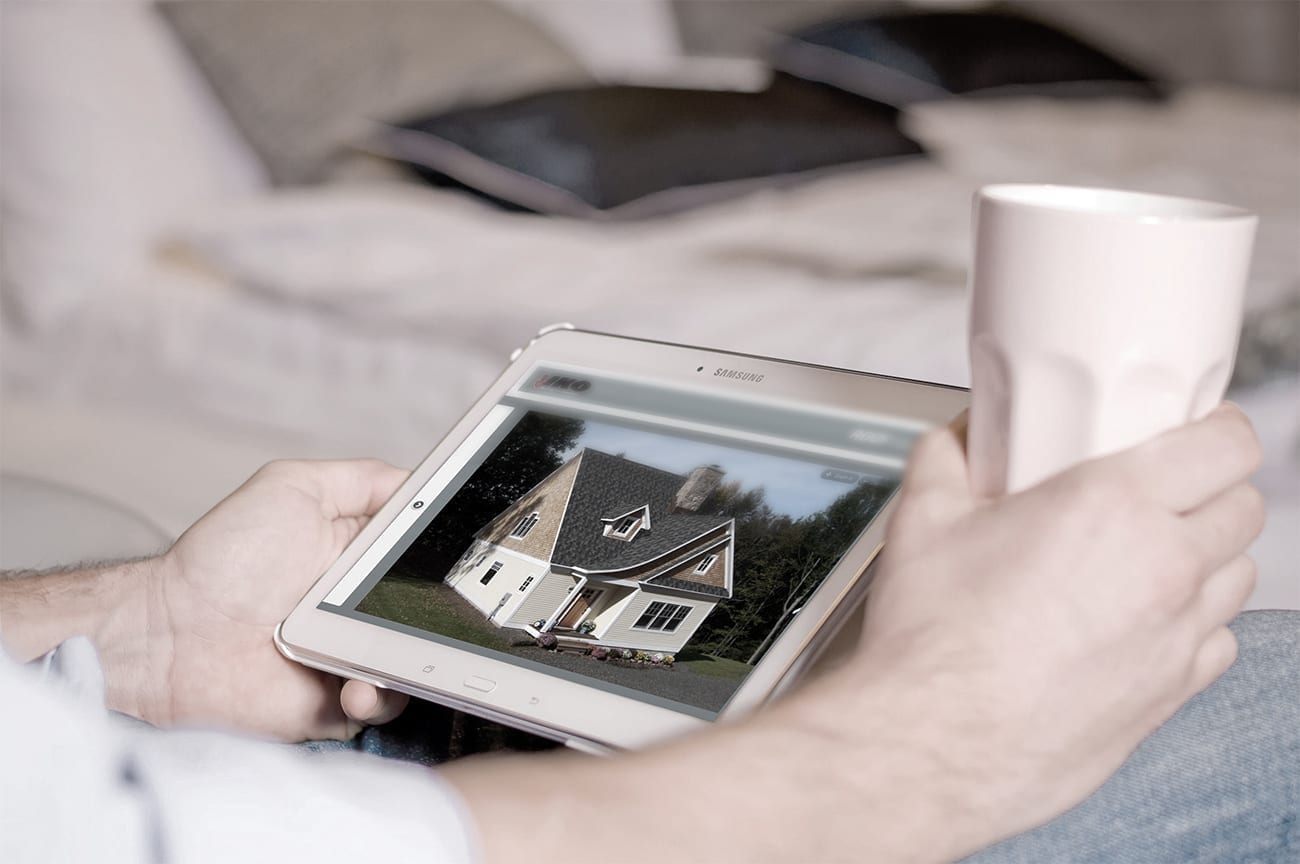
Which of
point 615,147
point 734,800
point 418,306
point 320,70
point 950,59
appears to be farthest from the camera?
point 950,59

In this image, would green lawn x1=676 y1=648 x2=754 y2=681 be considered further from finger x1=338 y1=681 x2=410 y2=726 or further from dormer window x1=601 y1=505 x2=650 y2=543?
finger x1=338 y1=681 x2=410 y2=726

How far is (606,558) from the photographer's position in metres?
0.55

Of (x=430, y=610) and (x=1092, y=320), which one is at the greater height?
(x=1092, y=320)

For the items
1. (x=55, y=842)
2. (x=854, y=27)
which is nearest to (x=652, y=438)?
(x=55, y=842)

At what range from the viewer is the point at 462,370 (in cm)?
124

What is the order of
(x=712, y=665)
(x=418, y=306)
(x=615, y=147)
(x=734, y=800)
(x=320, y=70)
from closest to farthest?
1. (x=734, y=800)
2. (x=712, y=665)
3. (x=418, y=306)
4. (x=615, y=147)
5. (x=320, y=70)

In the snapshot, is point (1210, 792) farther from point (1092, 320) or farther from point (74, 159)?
point (74, 159)

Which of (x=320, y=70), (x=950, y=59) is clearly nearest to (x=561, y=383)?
(x=320, y=70)

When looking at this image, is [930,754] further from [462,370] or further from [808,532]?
[462,370]

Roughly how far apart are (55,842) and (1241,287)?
405 mm

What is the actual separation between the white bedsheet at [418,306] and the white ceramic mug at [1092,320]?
61 cm

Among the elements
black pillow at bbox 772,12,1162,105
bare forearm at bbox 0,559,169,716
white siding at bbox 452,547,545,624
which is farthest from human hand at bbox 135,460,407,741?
black pillow at bbox 772,12,1162,105

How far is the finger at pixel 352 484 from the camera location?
2.22 feet

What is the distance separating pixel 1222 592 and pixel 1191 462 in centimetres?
6
